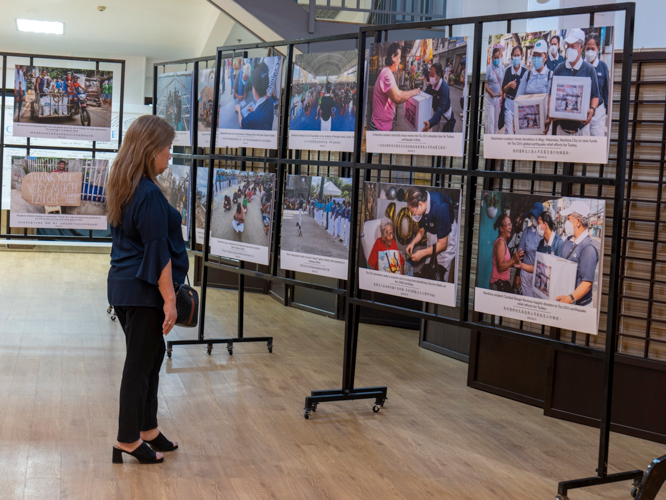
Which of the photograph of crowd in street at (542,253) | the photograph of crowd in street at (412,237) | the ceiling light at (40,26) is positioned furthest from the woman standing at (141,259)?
the ceiling light at (40,26)

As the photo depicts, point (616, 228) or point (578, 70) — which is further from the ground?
point (578, 70)

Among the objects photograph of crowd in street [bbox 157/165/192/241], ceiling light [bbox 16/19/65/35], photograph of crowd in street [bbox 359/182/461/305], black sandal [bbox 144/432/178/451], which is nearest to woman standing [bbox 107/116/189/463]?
black sandal [bbox 144/432/178/451]

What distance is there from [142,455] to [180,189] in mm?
2717

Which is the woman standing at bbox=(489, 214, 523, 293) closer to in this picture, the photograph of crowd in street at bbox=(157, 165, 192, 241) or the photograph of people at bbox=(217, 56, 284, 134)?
the photograph of people at bbox=(217, 56, 284, 134)

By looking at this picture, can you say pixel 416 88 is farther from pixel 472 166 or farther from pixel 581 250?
pixel 581 250

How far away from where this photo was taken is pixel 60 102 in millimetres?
5988

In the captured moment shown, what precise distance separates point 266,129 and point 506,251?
1.88 metres

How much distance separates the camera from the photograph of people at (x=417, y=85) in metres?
3.39

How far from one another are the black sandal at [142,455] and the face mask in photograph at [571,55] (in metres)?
2.49

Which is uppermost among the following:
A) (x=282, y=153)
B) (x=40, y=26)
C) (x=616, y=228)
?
(x=40, y=26)

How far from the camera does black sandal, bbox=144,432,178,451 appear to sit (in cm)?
322

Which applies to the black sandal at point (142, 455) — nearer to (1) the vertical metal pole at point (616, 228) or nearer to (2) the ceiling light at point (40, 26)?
(1) the vertical metal pole at point (616, 228)

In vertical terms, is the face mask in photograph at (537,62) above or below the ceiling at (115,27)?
below

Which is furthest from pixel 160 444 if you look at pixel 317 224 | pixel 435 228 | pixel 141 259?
pixel 435 228
